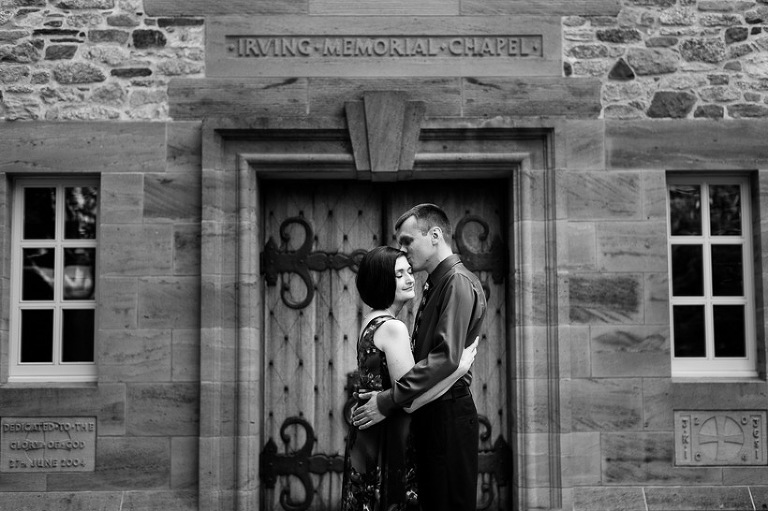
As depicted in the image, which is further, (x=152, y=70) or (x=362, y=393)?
(x=152, y=70)

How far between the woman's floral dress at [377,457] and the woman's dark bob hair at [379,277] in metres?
0.10

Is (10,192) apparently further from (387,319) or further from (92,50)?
(387,319)

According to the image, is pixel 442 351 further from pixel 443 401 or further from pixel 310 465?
pixel 310 465

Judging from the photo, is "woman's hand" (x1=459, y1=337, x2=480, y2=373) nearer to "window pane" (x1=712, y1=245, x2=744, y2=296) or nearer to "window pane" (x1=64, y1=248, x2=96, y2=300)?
"window pane" (x1=712, y1=245, x2=744, y2=296)

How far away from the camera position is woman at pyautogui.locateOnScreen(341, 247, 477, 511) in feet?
13.2

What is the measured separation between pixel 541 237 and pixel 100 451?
332cm

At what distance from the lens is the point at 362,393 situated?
4.09 m

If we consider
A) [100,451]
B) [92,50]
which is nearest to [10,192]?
[92,50]

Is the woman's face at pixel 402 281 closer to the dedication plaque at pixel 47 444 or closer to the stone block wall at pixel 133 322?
the stone block wall at pixel 133 322

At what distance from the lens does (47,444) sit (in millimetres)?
6016

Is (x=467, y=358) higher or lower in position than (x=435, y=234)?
lower

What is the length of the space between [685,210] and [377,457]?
347cm

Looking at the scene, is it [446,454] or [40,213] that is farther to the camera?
[40,213]

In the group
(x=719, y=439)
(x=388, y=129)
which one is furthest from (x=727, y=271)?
(x=388, y=129)
